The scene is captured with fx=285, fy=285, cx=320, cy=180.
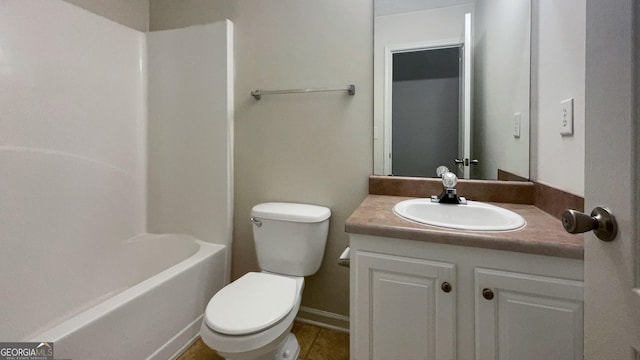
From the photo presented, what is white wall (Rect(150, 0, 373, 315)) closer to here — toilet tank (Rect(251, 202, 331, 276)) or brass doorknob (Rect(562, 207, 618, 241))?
toilet tank (Rect(251, 202, 331, 276))

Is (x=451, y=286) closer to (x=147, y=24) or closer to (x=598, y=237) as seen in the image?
(x=598, y=237)

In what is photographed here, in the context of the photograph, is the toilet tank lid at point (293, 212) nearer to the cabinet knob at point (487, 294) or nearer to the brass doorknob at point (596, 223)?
the cabinet knob at point (487, 294)

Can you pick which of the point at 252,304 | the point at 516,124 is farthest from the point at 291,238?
the point at 516,124

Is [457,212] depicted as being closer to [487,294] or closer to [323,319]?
[487,294]

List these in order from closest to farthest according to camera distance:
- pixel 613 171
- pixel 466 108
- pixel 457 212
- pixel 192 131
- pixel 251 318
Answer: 1. pixel 613 171
2. pixel 251 318
3. pixel 457 212
4. pixel 466 108
5. pixel 192 131

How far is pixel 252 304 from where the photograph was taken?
3.97 feet

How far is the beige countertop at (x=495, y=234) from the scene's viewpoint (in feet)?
2.70

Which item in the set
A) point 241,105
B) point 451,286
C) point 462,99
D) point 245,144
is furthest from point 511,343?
point 241,105

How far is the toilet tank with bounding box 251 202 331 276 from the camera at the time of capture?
151cm

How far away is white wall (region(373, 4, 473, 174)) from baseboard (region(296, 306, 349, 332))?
90 cm

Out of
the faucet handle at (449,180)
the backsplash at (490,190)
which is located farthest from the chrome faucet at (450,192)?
the backsplash at (490,190)

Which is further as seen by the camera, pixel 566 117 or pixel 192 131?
pixel 192 131

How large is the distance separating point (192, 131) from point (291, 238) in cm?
100

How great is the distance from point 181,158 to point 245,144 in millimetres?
467
